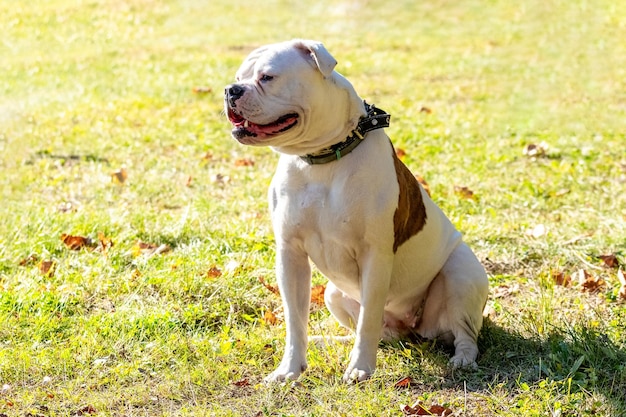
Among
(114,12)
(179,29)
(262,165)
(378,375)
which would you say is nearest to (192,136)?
(262,165)

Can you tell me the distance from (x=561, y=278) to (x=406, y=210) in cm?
162

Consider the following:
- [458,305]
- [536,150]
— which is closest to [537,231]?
[458,305]

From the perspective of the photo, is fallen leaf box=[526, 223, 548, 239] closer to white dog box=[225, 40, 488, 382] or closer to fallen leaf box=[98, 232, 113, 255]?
white dog box=[225, 40, 488, 382]

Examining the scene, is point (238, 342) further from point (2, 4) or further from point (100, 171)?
point (2, 4)

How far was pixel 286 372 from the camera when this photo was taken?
388cm

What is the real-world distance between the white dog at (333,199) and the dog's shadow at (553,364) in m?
0.13

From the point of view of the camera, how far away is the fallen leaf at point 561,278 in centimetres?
512

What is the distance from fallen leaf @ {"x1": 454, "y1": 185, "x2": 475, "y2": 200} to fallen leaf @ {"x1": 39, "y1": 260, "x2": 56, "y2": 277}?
306 cm

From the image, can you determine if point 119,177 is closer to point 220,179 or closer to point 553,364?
point 220,179

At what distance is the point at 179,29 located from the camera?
17.4m

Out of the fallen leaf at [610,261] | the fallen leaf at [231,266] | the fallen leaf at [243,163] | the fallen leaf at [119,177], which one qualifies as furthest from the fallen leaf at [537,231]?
the fallen leaf at [119,177]

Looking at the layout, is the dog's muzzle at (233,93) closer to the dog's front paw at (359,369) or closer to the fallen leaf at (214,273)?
the dog's front paw at (359,369)

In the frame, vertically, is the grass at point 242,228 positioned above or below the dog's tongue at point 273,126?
below

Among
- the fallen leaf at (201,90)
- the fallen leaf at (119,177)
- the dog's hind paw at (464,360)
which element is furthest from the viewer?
the fallen leaf at (201,90)
